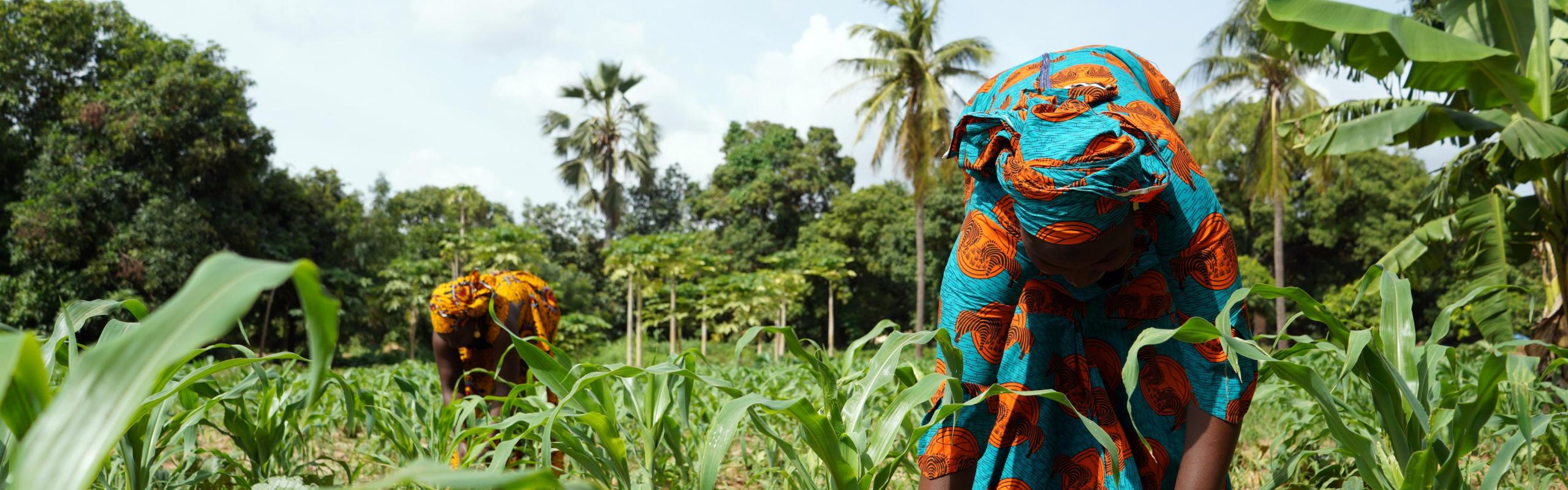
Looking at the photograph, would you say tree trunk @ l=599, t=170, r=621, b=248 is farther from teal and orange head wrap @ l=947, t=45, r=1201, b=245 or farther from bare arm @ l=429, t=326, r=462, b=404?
teal and orange head wrap @ l=947, t=45, r=1201, b=245

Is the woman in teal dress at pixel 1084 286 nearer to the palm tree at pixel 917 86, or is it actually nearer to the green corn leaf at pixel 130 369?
the green corn leaf at pixel 130 369

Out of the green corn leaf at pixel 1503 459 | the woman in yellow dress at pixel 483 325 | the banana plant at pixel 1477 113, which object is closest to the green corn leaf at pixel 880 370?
the green corn leaf at pixel 1503 459

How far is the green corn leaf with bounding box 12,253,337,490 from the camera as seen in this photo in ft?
1.50

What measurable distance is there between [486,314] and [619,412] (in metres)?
1.22

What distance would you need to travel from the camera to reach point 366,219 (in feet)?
61.9

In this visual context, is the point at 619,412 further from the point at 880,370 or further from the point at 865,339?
the point at 880,370

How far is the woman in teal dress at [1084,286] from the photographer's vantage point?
3.52 ft

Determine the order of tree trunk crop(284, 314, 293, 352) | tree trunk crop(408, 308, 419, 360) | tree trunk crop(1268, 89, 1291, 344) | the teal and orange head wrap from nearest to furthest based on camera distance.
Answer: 1. the teal and orange head wrap
2. tree trunk crop(1268, 89, 1291, 344)
3. tree trunk crop(284, 314, 293, 352)
4. tree trunk crop(408, 308, 419, 360)

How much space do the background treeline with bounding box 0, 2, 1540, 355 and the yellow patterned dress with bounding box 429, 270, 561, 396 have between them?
5.91 m

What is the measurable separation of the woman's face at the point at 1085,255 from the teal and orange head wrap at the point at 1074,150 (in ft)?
0.06

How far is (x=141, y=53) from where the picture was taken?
1430cm

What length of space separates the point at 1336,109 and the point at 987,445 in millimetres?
5541

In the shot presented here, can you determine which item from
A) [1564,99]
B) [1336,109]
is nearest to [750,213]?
[1336,109]

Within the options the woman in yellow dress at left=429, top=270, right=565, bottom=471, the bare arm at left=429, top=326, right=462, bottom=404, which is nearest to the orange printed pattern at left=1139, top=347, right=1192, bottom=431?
the woman in yellow dress at left=429, top=270, right=565, bottom=471
